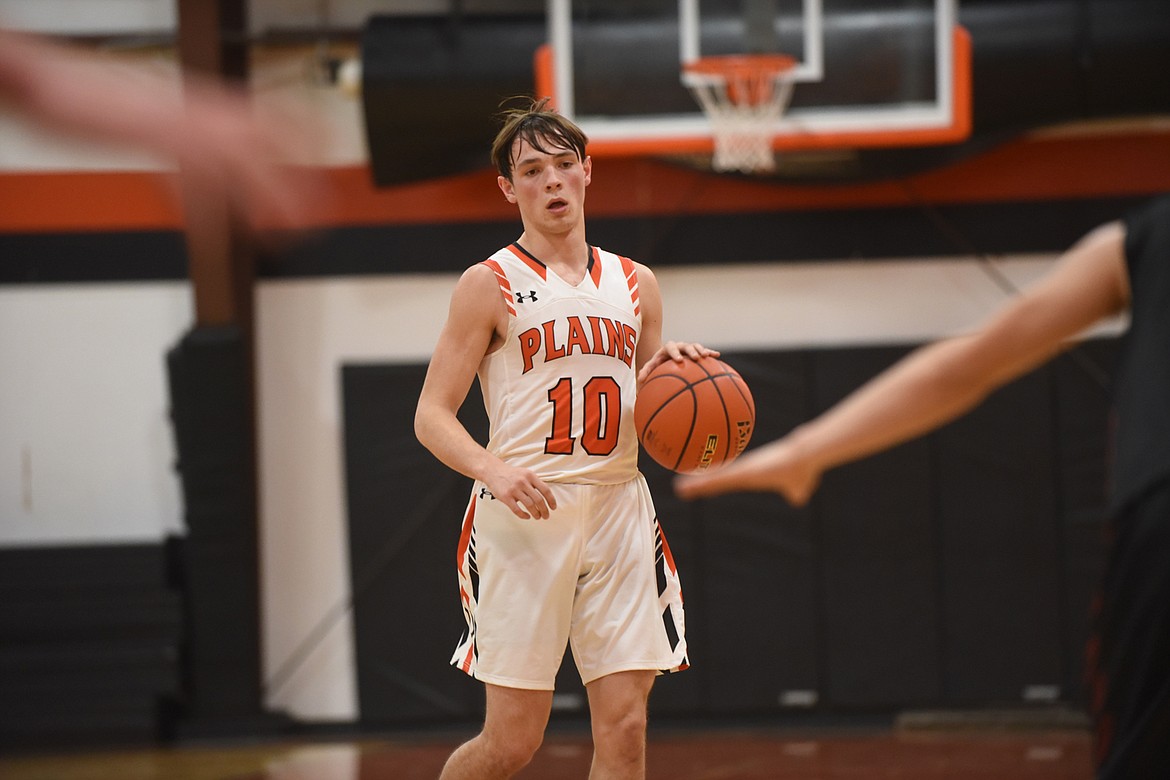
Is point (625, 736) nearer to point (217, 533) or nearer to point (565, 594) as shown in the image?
point (565, 594)

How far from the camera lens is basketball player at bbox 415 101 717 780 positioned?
12.2 feet

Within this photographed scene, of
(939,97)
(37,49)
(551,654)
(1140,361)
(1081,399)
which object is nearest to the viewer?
(37,49)

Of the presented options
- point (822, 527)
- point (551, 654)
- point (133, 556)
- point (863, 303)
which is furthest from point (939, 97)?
point (133, 556)

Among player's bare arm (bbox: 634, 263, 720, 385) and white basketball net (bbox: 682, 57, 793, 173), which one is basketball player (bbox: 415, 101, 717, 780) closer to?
player's bare arm (bbox: 634, 263, 720, 385)

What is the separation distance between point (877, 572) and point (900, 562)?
147 mm

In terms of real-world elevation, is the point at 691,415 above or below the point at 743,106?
below

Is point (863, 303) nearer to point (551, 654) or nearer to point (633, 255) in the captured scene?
point (633, 255)

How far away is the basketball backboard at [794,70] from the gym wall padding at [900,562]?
170cm

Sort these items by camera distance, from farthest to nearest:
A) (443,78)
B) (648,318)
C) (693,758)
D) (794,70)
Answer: (443,78) → (693,758) → (794,70) → (648,318)

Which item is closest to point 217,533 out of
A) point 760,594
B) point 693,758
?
point 693,758

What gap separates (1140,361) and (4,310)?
7.44 metres

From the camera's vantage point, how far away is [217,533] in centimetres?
778

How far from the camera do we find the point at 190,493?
7758mm

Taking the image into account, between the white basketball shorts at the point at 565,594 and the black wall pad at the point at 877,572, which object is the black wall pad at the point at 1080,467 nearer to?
the black wall pad at the point at 877,572
